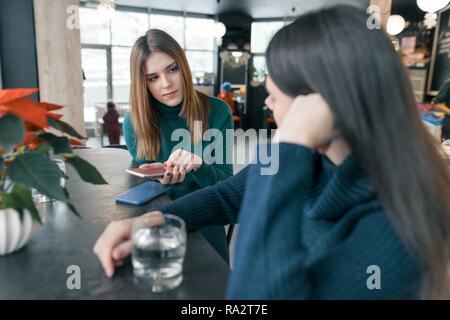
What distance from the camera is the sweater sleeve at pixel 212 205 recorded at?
0.98m

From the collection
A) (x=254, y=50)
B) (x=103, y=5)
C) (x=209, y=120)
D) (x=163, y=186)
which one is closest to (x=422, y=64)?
(x=254, y=50)

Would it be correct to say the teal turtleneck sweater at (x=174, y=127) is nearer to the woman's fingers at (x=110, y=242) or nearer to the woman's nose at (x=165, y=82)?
the woman's nose at (x=165, y=82)

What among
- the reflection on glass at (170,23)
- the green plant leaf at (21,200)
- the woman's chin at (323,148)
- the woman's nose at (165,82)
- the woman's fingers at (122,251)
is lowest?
the woman's fingers at (122,251)

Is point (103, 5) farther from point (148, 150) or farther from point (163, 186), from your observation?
point (163, 186)

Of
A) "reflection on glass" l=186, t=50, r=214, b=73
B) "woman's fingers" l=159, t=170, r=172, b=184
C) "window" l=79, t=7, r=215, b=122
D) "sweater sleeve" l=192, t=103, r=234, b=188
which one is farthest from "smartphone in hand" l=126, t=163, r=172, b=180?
"reflection on glass" l=186, t=50, r=214, b=73

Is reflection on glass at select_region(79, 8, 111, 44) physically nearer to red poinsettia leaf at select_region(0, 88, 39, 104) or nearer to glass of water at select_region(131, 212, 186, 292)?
red poinsettia leaf at select_region(0, 88, 39, 104)

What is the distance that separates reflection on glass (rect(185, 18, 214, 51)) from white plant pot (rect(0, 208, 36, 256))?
962 centimetres

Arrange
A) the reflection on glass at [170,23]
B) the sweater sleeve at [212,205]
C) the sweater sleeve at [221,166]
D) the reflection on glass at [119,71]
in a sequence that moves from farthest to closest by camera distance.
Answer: the reflection on glass at [170,23] < the reflection on glass at [119,71] < the sweater sleeve at [221,166] < the sweater sleeve at [212,205]

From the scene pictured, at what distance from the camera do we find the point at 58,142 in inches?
29.6

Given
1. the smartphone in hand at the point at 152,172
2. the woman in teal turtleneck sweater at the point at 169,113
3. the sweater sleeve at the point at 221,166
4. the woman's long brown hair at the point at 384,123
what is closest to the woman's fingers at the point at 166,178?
the smartphone in hand at the point at 152,172

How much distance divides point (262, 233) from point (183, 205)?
0.42 metres

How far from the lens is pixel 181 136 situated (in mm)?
1827

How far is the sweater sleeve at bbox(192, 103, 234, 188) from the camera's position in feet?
4.79

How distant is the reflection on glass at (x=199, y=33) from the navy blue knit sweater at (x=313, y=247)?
9698mm
